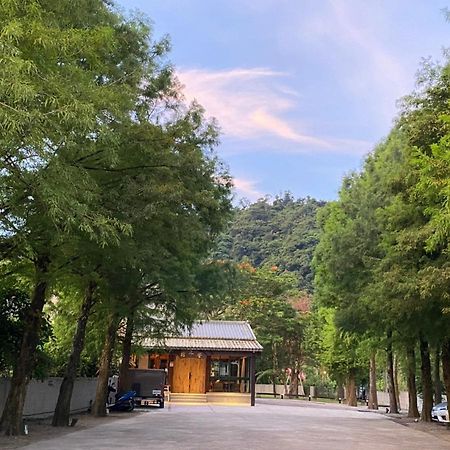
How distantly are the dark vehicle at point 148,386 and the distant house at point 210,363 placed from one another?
5226mm

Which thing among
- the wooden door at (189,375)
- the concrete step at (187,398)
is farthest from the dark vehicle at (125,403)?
the wooden door at (189,375)

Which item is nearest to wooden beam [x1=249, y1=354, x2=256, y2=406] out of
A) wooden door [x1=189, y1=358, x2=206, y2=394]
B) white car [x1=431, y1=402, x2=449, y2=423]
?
wooden door [x1=189, y1=358, x2=206, y2=394]

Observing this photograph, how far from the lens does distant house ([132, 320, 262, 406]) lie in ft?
110

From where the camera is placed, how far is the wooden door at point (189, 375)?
116ft

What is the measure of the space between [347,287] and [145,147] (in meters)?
12.6

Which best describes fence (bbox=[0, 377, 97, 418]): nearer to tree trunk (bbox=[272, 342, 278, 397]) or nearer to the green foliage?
the green foliage

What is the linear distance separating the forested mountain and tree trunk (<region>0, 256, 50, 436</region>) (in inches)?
2151

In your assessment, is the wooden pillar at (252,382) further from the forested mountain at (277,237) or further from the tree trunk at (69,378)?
the forested mountain at (277,237)

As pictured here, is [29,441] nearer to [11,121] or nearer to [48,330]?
[48,330]

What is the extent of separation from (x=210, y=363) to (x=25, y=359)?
24441 millimetres

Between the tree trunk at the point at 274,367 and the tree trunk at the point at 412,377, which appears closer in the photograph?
the tree trunk at the point at 412,377

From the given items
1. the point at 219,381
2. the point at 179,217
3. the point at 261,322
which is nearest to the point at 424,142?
the point at 179,217

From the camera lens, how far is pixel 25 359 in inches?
490

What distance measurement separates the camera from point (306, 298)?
5734 cm
